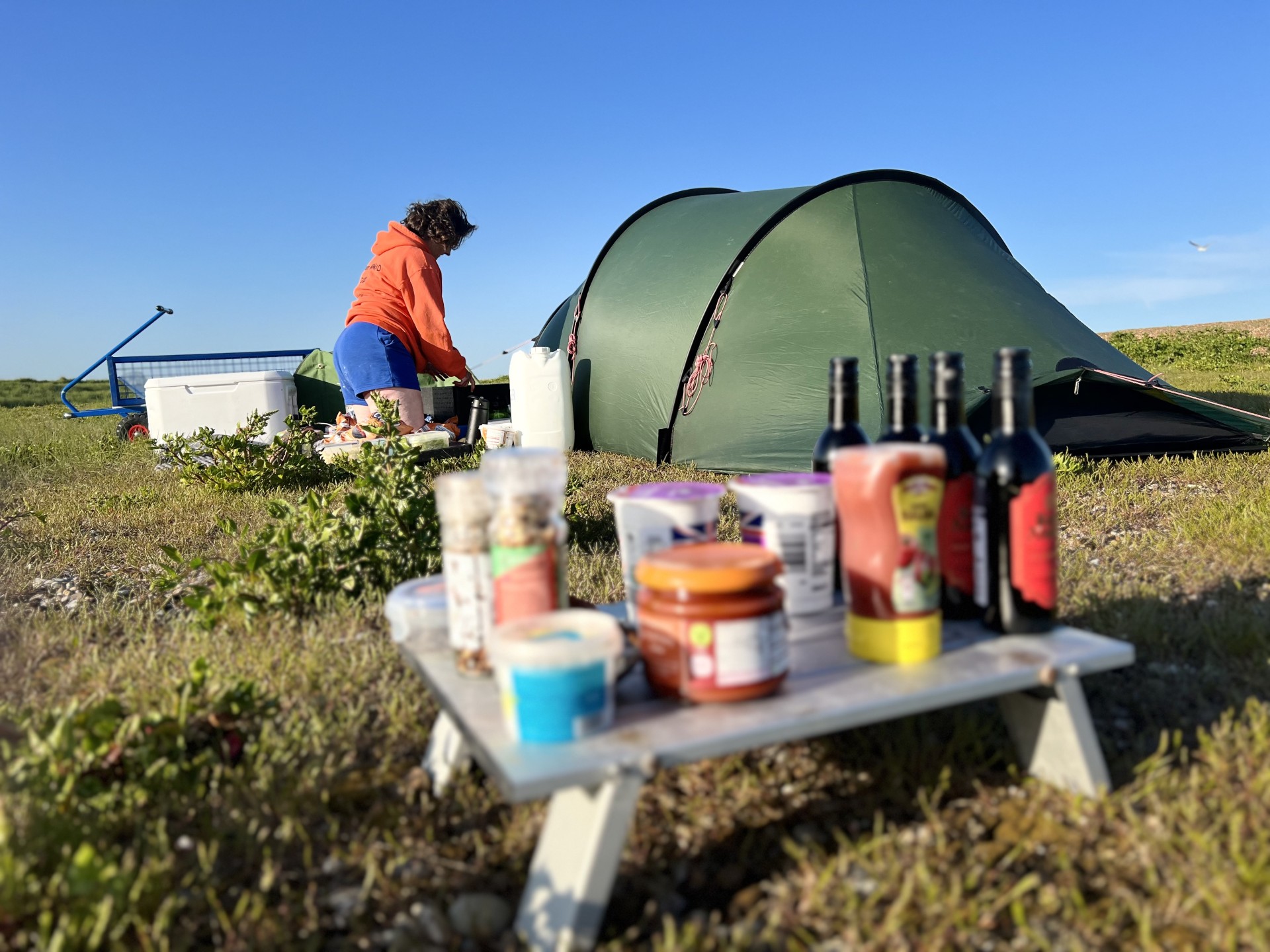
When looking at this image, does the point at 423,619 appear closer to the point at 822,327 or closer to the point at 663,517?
the point at 663,517

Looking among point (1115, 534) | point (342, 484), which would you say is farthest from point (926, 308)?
point (342, 484)

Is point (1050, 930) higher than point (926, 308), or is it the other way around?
point (926, 308)

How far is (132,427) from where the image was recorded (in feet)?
27.6

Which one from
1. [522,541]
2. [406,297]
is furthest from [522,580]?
[406,297]

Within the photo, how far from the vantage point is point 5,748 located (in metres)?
1.63

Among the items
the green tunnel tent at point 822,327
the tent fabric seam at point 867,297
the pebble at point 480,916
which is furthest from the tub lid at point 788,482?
the green tunnel tent at point 822,327

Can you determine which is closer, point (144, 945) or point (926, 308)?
point (144, 945)

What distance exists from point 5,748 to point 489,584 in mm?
923

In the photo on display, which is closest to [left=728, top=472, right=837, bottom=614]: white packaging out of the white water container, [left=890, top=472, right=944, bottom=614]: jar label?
[left=890, top=472, right=944, bottom=614]: jar label

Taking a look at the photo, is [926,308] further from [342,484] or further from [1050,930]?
[1050,930]

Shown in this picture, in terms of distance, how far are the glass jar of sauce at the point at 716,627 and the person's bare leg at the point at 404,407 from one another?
16.0 feet

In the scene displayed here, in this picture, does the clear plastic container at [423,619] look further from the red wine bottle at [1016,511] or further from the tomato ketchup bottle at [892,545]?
the red wine bottle at [1016,511]

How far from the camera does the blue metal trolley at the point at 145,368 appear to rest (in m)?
8.43

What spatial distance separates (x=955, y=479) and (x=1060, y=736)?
51 cm
